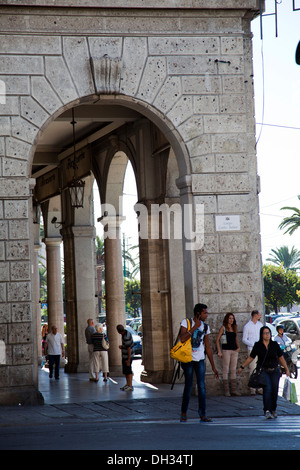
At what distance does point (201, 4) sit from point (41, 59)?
303 centimetres

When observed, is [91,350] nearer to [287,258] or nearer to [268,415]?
[268,415]

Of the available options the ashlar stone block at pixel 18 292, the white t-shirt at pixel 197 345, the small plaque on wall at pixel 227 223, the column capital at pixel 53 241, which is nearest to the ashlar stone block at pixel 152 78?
the small plaque on wall at pixel 227 223

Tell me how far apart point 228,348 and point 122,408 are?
7.41ft

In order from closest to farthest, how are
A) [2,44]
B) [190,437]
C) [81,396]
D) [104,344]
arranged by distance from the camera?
[190,437] → [2,44] → [81,396] → [104,344]

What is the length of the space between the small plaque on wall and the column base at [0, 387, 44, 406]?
428cm

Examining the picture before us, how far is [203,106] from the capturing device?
50.7 feet

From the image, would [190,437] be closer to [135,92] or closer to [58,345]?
[135,92]

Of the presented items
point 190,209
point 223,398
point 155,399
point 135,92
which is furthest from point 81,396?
point 135,92

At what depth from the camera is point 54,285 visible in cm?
3017

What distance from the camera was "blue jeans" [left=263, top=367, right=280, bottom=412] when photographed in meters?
12.6

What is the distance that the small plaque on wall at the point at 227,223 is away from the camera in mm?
15367

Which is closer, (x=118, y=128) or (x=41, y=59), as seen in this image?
(x=41, y=59)

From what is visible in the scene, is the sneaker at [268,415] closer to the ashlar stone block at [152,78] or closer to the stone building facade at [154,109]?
the stone building facade at [154,109]

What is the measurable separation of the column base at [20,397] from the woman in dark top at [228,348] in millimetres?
3233
